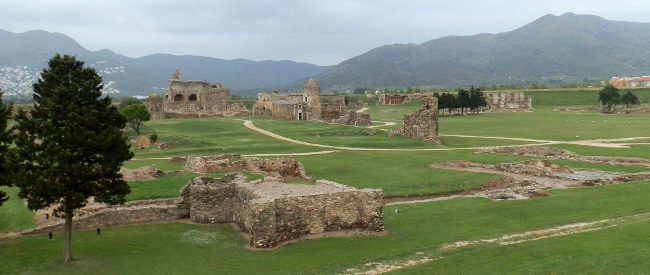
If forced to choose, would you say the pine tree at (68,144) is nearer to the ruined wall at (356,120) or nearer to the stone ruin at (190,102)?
the ruined wall at (356,120)

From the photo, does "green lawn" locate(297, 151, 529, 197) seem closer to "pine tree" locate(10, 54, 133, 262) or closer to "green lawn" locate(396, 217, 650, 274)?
"green lawn" locate(396, 217, 650, 274)

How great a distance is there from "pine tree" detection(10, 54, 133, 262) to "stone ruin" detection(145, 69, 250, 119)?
7736 centimetres

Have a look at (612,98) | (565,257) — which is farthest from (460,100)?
(565,257)

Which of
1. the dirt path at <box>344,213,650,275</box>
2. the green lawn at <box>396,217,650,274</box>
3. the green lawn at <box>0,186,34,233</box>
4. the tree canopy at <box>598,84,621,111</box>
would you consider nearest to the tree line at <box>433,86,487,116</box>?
the tree canopy at <box>598,84,621,111</box>

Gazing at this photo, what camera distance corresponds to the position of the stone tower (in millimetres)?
86750

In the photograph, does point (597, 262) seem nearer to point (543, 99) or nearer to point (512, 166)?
point (512, 166)

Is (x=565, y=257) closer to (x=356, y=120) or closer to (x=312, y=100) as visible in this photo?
(x=356, y=120)

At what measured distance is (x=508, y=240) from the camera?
19.3 m

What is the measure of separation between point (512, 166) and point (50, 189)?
1206 inches

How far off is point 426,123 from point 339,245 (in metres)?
37.9

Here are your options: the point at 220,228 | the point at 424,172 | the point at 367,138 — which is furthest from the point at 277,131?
the point at 220,228

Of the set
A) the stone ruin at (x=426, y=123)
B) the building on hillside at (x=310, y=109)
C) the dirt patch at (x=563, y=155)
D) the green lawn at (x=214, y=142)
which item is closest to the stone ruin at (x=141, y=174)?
the green lawn at (x=214, y=142)

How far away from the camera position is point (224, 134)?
210ft

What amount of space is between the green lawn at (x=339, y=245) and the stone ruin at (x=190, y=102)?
2951 inches
